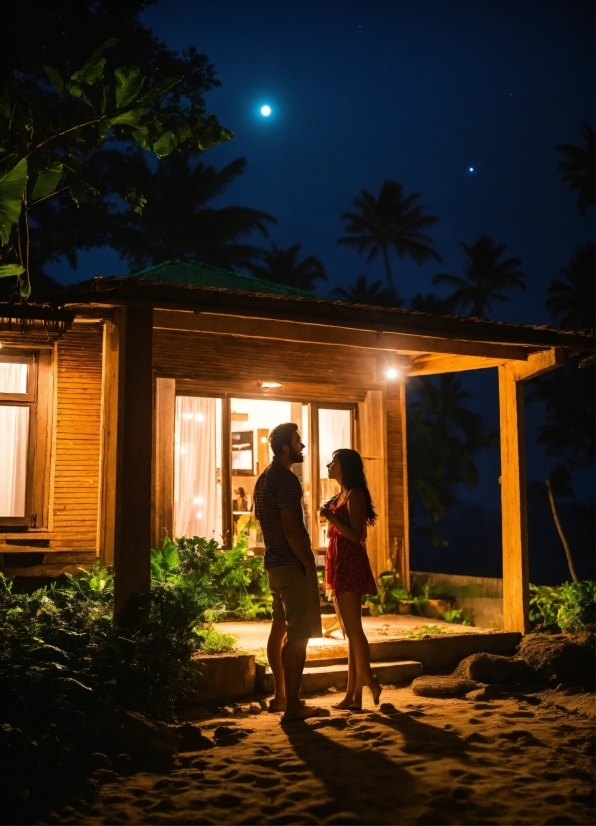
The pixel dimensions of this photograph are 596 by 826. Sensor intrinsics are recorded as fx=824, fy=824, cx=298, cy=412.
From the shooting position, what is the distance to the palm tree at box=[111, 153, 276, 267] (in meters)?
32.6

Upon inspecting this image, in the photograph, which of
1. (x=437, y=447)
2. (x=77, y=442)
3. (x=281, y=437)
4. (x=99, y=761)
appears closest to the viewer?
(x=99, y=761)

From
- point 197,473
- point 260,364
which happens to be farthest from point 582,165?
point 197,473

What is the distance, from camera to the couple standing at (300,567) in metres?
6.02

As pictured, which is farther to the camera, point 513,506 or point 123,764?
point 513,506

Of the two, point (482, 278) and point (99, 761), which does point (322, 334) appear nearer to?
point (99, 761)

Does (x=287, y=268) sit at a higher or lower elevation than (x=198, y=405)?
higher

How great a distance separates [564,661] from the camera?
784 cm

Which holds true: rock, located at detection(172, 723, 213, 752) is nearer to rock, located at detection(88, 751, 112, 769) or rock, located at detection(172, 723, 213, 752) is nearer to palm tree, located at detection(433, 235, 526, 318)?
rock, located at detection(88, 751, 112, 769)

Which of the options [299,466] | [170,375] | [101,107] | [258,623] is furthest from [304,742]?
[299,466]

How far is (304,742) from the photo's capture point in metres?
5.53

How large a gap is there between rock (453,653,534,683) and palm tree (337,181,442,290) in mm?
35438

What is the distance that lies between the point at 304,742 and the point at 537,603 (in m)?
6.10

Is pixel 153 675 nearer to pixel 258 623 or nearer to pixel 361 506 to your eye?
pixel 361 506

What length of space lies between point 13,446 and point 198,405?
2.59 m
